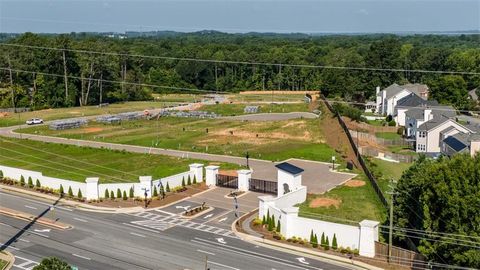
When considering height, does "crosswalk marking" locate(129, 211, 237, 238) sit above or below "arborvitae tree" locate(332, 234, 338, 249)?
below

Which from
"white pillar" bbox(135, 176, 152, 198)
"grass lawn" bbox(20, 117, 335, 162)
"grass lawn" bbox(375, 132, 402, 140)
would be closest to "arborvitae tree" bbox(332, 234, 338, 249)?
"white pillar" bbox(135, 176, 152, 198)

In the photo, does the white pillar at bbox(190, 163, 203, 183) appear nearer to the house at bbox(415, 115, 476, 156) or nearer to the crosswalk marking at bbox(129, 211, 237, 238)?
the crosswalk marking at bbox(129, 211, 237, 238)

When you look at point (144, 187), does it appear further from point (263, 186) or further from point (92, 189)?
point (263, 186)

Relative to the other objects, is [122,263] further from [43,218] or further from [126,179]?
[126,179]

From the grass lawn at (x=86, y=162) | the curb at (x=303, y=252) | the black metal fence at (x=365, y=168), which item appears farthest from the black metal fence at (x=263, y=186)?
the curb at (x=303, y=252)

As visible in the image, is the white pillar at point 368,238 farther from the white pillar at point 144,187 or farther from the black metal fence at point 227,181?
the white pillar at point 144,187

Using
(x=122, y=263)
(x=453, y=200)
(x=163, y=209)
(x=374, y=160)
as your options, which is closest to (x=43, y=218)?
(x=163, y=209)
